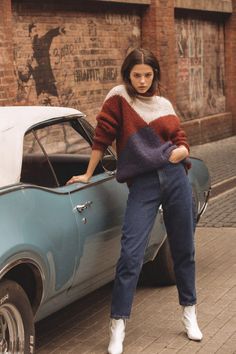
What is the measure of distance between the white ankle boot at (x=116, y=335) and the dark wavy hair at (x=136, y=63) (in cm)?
136

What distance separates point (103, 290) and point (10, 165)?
6.98ft

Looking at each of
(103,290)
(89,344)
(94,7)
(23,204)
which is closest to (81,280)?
(89,344)

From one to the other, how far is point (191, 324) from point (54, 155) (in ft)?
4.60

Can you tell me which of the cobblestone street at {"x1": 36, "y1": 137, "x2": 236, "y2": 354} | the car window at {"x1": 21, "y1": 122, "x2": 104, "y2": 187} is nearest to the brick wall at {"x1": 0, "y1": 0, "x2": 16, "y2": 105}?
the cobblestone street at {"x1": 36, "y1": 137, "x2": 236, "y2": 354}

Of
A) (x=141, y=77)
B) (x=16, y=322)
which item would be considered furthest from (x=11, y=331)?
(x=141, y=77)

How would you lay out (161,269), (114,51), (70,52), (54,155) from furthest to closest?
1. (114,51)
2. (70,52)
3. (161,269)
4. (54,155)

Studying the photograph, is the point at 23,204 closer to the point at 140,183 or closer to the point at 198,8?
the point at 140,183

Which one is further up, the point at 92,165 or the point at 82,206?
the point at 92,165

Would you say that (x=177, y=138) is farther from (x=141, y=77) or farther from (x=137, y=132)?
(x=141, y=77)

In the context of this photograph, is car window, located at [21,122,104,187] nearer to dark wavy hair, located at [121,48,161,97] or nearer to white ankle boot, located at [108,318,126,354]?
dark wavy hair, located at [121,48,161,97]

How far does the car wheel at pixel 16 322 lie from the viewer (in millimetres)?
4430

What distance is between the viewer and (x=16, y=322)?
14.9ft

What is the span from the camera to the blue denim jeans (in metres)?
5.16

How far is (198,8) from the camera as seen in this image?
62.2 ft
